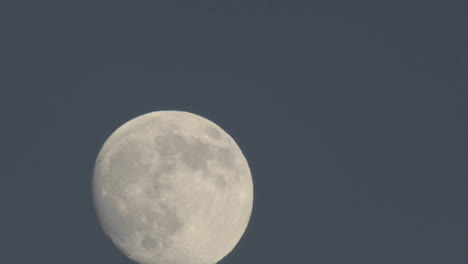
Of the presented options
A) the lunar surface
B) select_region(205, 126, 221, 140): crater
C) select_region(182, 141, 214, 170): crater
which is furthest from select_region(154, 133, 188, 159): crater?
select_region(205, 126, 221, 140): crater

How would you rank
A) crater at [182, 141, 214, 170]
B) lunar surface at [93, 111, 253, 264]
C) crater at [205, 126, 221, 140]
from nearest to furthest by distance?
1. lunar surface at [93, 111, 253, 264]
2. crater at [182, 141, 214, 170]
3. crater at [205, 126, 221, 140]

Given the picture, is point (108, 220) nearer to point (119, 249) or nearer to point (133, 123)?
point (119, 249)

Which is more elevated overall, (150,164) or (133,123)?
(133,123)

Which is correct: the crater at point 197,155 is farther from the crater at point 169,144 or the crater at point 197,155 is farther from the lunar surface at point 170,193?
the crater at point 169,144

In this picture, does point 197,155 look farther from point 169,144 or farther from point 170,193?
point 170,193

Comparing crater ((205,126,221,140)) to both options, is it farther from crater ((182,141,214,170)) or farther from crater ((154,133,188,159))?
crater ((154,133,188,159))

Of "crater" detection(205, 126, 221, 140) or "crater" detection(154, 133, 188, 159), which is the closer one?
"crater" detection(154, 133, 188, 159)

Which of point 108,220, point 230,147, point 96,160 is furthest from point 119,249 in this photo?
point 230,147

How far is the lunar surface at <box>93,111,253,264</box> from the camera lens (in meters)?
27.2

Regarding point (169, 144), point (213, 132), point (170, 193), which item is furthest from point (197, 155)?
point (213, 132)

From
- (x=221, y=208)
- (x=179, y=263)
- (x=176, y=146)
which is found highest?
(x=176, y=146)

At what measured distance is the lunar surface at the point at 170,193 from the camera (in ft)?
89.3

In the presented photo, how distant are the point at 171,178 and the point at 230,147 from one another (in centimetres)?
354

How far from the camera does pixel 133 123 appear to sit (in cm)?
2992
